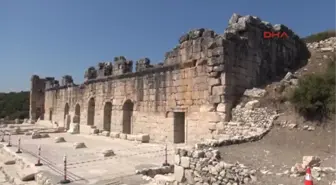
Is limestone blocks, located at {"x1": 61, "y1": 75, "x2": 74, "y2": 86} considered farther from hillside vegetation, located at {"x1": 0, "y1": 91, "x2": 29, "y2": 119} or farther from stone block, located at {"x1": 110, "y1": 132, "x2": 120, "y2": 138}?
hillside vegetation, located at {"x1": 0, "y1": 91, "x2": 29, "y2": 119}

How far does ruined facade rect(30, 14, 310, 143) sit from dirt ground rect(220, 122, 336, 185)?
271 cm

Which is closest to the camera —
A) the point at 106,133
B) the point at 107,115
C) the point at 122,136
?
the point at 122,136

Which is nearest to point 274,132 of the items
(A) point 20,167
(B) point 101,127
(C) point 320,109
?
(C) point 320,109

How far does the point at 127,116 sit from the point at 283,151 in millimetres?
10729

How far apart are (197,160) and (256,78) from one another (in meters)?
6.65

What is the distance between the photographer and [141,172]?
7.50 meters

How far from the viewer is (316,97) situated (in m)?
8.02

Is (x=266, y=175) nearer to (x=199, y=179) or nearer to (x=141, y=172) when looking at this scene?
(x=199, y=179)

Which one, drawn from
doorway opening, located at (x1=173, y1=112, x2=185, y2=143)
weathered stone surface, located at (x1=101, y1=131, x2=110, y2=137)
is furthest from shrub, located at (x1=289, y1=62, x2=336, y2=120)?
weathered stone surface, located at (x1=101, y1=131, x2=110, y2=137)

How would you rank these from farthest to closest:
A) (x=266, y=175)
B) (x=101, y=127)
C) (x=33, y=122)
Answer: (x=33, y=122) < (x=101, y=127) < (x=266, y=175)

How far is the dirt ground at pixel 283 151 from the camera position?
17.7 ft

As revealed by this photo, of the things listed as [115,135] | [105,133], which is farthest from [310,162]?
[105,133]

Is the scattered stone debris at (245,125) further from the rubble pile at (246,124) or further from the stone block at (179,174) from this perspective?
the stone block at (179,174)

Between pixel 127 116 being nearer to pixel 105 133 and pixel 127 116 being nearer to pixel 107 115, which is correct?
pixel 105 133
